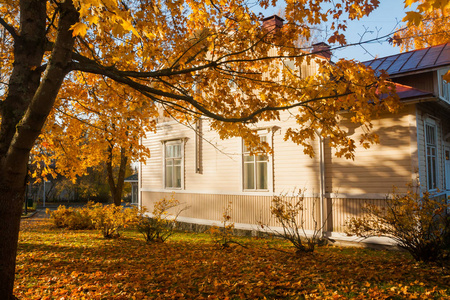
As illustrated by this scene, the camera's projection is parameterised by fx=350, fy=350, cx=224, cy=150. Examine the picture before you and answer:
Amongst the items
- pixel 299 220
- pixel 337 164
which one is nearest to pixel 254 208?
pixel 299 220

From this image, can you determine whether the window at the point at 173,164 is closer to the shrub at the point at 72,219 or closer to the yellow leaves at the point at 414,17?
the shrub at the point at 72,219

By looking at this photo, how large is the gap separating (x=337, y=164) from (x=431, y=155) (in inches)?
109

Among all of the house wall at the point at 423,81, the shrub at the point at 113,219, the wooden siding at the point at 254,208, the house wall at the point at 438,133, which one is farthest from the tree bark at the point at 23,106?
the house wall at the point at 423,81

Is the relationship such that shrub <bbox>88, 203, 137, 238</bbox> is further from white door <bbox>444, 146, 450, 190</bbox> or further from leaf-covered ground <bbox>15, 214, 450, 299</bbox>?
white door <bbox>444, 146, 450, 190</bbox>

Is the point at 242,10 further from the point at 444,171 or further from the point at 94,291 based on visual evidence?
the point at 444,171

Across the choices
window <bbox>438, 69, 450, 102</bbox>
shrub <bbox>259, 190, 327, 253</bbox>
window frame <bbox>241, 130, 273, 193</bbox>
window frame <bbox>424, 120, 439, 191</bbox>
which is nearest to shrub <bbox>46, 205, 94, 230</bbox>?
window frame <bbox>241, 130, 273, 193</bbox>

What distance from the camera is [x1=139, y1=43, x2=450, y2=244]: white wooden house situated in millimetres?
9117

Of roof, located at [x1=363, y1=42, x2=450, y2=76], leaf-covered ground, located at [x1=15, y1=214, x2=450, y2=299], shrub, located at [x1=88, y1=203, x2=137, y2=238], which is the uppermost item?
roof, located at [x1=363, y1=42, x2=450, y2=76]

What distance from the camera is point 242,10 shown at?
283 inches

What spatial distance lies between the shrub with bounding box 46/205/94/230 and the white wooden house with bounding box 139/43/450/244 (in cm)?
418

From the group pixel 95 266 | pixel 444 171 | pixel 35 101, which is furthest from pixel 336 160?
pixel 35 101

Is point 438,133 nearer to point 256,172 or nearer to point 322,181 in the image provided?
point 322,181

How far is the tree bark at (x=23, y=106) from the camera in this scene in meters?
4.00

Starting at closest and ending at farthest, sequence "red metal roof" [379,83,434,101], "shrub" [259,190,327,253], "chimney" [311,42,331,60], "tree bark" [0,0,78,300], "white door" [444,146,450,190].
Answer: "tree bark" [0,0,78,300] < "chimney" [311,42,331,60] < "shrub" [259,190,327,253] < "red metal roof" [379,83,434,101] < "white door" [444,146,450,190]
